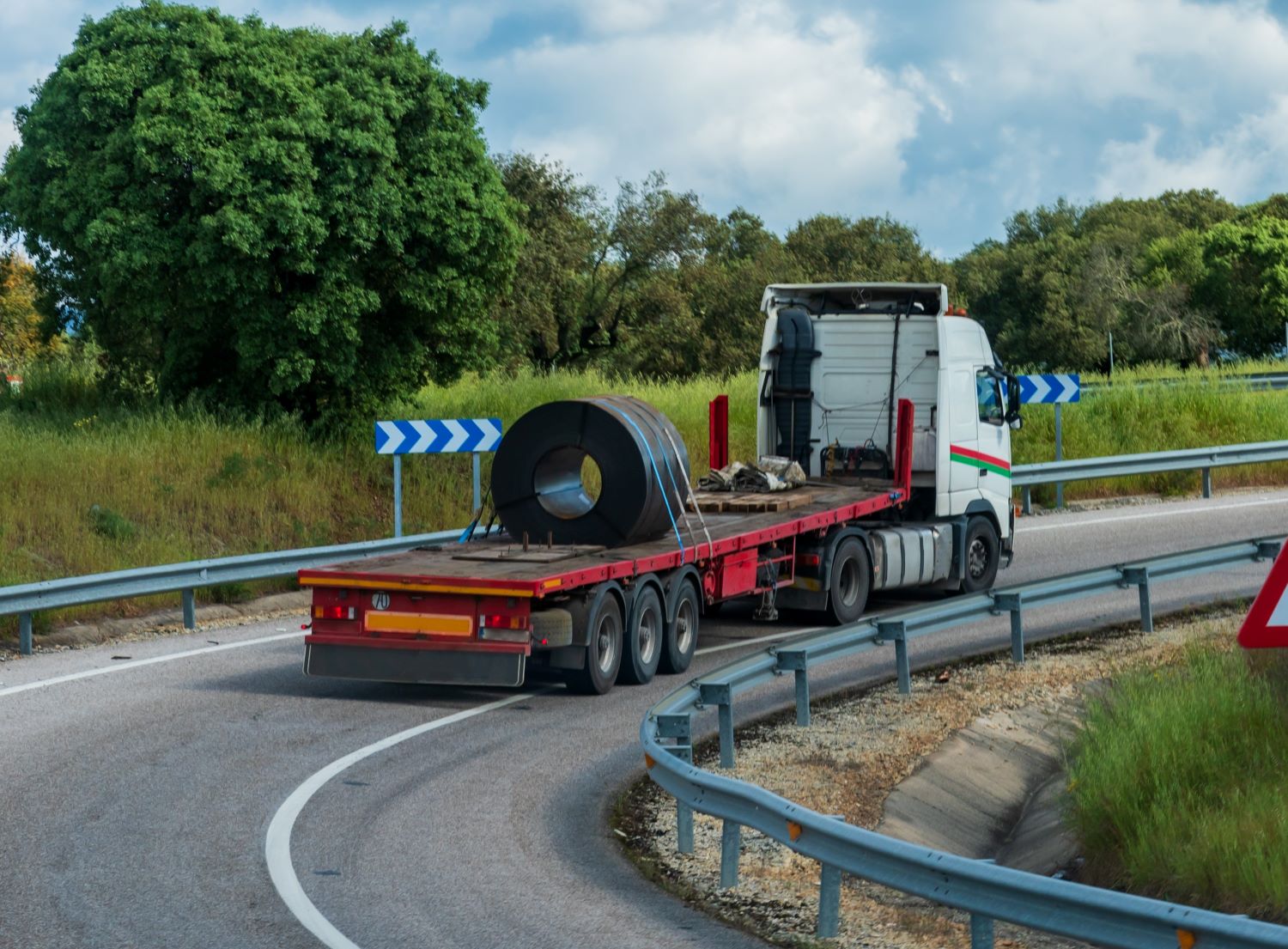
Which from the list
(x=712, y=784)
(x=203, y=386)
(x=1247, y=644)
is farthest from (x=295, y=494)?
(x=1247, y=644)

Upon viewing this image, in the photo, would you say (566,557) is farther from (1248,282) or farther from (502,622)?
(1248,282)

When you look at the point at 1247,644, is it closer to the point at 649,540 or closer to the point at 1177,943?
the point at 1177,943

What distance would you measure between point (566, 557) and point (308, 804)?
13.0ft

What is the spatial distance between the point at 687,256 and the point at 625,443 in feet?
112

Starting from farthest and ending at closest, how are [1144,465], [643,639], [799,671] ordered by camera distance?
[1144,465], [643,639], [799,671]

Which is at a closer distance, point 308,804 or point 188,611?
point 308,804

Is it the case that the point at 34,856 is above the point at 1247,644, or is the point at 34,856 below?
below

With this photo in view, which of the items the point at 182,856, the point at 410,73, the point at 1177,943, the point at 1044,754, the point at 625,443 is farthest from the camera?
the point at 410,73

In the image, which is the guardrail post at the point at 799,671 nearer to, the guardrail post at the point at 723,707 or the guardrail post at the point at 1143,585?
the guardrail post at the point at 723,707

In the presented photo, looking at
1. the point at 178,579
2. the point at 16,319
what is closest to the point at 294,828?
the point at 178,579

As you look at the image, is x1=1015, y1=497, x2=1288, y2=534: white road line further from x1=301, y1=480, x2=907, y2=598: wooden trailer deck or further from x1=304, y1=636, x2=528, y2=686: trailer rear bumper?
x1=304, y1=636, x2=528, y2=686: trailer rear bumper

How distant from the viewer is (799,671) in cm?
1100

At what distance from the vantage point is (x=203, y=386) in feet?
76.7

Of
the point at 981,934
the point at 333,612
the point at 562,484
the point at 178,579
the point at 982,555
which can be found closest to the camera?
the point at 981,934
